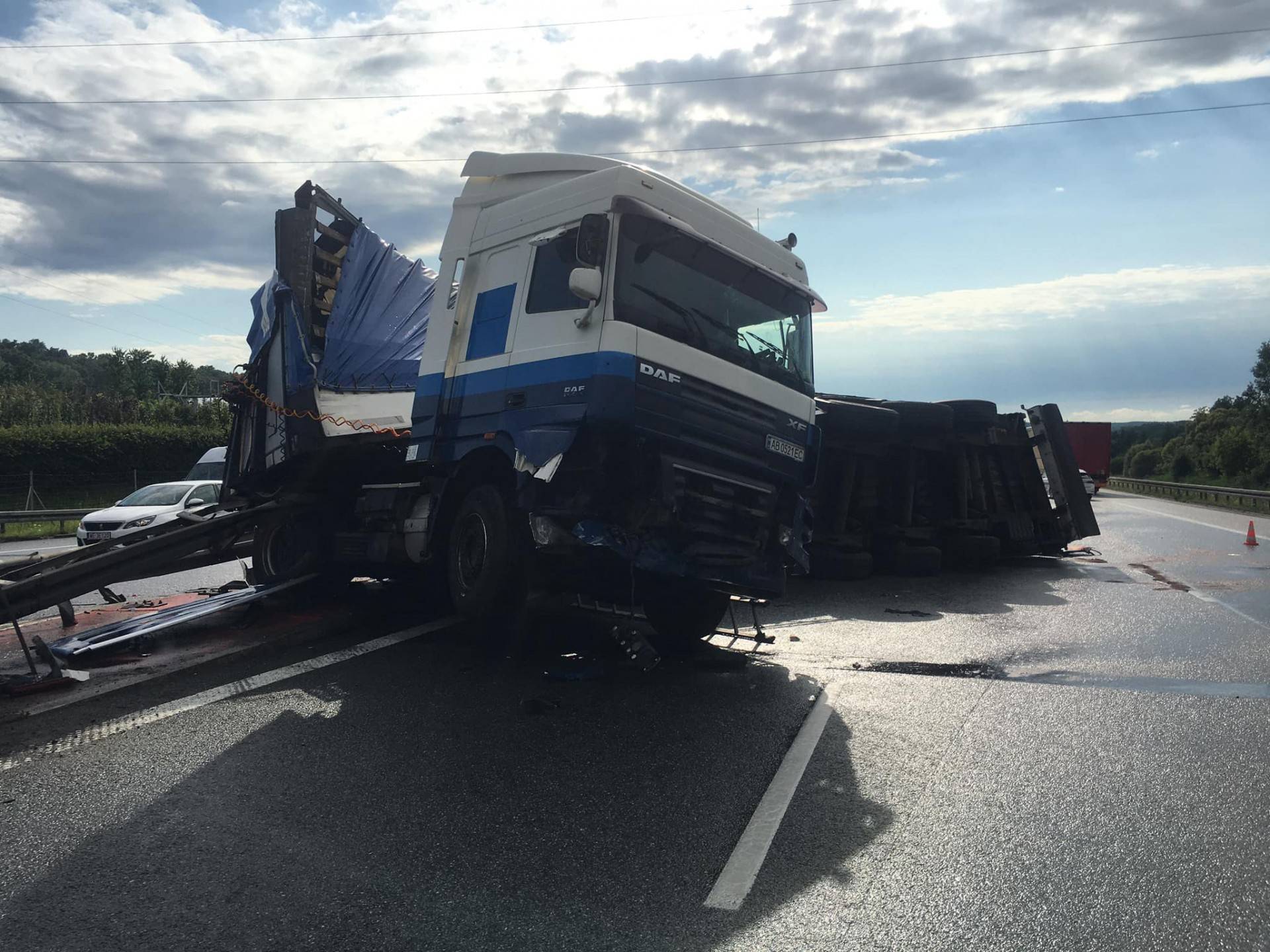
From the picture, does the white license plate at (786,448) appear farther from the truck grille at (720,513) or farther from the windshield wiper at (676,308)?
the windshield wiper at (676,308)

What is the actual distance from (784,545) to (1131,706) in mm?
2410

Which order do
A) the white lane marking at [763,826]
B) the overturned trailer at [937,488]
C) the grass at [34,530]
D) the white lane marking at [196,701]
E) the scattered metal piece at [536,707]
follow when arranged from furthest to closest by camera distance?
the grass at [34,530] → the overturned trailer at [937,488] → the scattered metal piece at [536,707] → the white lane marking at [196,701] → the white lane marking at [763,826]

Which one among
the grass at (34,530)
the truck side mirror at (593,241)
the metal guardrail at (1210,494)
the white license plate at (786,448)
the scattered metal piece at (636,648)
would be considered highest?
the truck side mirror at (593,241)

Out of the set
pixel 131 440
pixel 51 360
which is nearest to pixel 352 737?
pixel 131 440

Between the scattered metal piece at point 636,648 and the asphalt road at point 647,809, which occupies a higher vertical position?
the scattered metal piece at point 636,648

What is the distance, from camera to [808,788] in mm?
4707

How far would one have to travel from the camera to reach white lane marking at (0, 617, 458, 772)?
205 inches

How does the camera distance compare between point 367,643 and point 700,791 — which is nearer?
point 700,791

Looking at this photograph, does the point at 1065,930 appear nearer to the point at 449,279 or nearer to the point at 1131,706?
the point at 1131,706

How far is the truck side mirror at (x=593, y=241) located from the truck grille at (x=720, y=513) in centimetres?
141

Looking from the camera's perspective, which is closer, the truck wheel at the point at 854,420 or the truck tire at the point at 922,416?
the truck wheel at the point at 854,420

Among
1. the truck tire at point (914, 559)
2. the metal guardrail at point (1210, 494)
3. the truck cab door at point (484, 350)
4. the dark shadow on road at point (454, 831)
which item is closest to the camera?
the dark shadow on road at point (454, 831)

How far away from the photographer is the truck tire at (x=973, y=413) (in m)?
14.4

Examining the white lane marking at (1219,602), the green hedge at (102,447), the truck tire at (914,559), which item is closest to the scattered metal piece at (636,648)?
the white lane marking at (1219,602)
